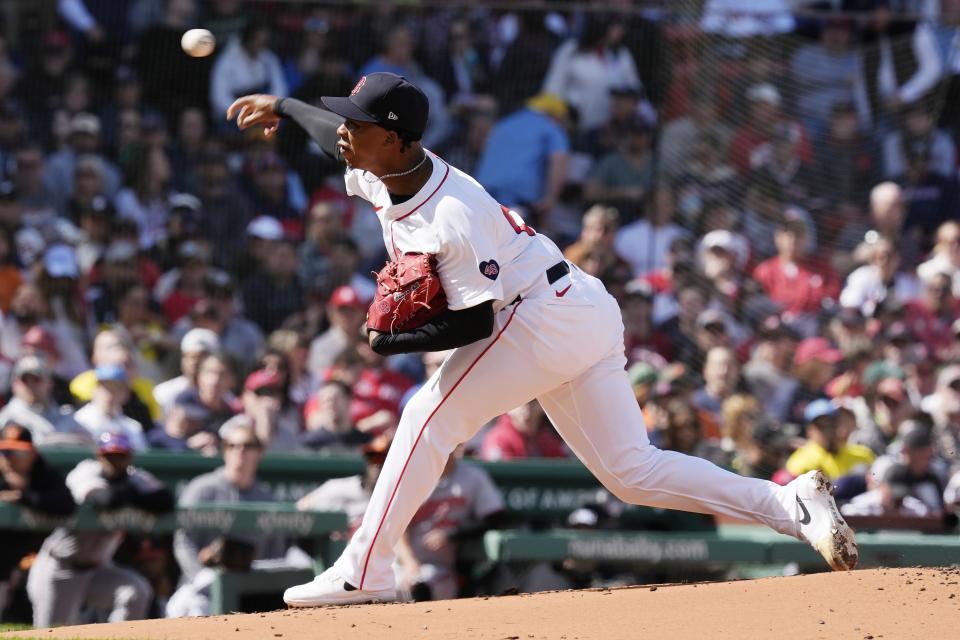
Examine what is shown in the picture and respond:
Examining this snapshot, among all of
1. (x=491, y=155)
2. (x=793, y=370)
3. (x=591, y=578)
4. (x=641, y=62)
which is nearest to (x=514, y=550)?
(x=591, y=578)

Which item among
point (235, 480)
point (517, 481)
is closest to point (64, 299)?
point (235, 480)

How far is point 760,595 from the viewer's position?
4.82 metres

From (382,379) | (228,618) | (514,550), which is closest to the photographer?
(228,618)

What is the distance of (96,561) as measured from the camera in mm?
7254

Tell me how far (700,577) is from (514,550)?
1077 millimetres

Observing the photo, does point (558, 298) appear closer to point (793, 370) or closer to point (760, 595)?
point (760, 595)

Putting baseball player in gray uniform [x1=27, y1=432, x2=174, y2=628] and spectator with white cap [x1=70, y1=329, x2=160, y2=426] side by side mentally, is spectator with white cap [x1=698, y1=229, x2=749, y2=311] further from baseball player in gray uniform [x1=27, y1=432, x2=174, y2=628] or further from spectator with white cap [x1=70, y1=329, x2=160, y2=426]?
baseball player in gray uniform [x1=27, y1=432, x2=174, y2=628]

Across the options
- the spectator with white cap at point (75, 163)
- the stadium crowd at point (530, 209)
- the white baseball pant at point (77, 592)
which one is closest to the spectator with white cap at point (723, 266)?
the stadium crowd at point (530, 209)

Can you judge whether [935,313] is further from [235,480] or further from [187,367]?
[235,480]

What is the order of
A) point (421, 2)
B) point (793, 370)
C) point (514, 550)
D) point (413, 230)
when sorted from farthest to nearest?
1. point (421, 2)
2. point (793, 370)
3. point (514, 550)
4. point (413, 230)

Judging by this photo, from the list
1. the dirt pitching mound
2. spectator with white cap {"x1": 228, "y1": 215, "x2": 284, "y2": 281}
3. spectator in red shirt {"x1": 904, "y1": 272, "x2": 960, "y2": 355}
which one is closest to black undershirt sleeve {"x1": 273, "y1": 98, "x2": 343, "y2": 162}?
the dirt pitching mound

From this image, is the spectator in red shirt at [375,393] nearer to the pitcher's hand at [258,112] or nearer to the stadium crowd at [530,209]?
the stadium crowd at [530,209]

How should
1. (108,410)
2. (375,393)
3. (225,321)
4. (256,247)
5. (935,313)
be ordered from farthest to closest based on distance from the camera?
(935,313)
(256,247)
(225,321)
(375,393)
(108,410)

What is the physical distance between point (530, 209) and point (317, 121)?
238 inches
